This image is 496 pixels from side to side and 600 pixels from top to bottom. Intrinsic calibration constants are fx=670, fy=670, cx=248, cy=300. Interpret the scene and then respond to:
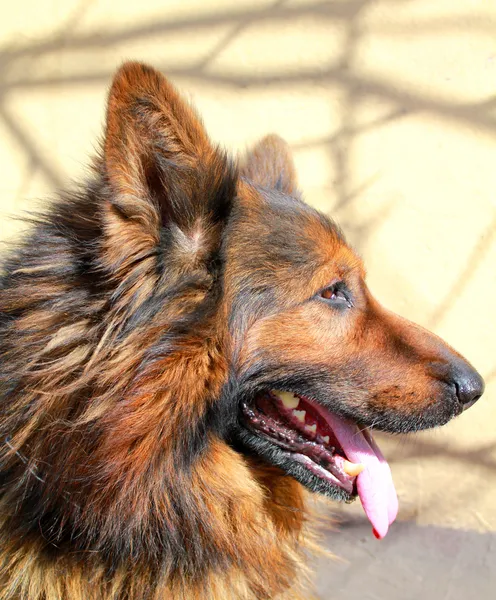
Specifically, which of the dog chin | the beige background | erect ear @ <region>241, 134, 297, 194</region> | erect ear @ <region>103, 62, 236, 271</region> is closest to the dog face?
the dog chin

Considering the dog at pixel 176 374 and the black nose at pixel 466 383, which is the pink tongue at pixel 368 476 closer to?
the dog at pixel 176 374

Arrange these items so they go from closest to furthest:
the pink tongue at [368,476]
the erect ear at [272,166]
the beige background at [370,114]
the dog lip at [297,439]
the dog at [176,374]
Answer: the dog at [176,374]
the dog lip at [297,439]
the pink tongue at [368,476]
the erect ear at [272,166]
the beige background at [370,114]

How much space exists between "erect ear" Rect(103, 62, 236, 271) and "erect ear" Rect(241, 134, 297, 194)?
2.14 feet

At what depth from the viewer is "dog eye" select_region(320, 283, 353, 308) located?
7.57ft

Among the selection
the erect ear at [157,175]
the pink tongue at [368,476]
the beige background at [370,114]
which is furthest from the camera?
the beige background at [370,114]

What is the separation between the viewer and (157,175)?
2.02 meters

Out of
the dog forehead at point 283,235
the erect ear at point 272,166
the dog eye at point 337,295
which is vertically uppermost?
the erect ear at point 272,166

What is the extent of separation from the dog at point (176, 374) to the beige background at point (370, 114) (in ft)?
3.95

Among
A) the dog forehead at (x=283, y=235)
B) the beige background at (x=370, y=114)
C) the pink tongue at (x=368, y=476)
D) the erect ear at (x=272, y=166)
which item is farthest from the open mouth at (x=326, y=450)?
the beige background at (x=370, y=114)

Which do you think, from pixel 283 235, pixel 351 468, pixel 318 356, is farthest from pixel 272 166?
pixel 351 468

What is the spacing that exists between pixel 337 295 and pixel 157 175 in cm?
77

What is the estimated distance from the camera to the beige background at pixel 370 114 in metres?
3.34

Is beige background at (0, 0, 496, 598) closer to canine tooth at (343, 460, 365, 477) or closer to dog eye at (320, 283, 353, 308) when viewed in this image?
dog eye at (320, 283, 353, 308)

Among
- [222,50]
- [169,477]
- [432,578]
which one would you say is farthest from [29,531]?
[222,50]
